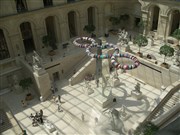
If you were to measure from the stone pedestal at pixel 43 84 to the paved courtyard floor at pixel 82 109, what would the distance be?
0.72 m

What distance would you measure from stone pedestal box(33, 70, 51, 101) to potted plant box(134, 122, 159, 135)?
1135 centimetres

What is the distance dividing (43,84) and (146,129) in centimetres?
1225

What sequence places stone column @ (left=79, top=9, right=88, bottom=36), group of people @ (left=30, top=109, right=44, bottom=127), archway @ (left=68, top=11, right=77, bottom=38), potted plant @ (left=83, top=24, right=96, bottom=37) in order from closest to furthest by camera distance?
group of people @ (left=30, top=109, right=44, bottom=127), potted plant @ (left=83, top=24, right=96, bottom=37), stone column @ (left=79, top=9, right=88, bottom=36), archway @ (left=68, top=11, right=77, bottom=38)

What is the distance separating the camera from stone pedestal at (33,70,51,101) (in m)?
24.5

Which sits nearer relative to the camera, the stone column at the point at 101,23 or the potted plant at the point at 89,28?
the potted plant at the point at 89,28

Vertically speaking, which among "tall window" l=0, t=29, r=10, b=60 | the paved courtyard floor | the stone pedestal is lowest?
the paved courtyard floor

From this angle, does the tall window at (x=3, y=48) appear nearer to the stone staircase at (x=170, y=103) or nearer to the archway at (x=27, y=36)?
the archway at (x=27, y=36)

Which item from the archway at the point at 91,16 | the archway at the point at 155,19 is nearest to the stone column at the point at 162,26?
the archway at the point at 155,19

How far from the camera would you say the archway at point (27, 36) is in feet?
101

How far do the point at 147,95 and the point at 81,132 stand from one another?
912cm

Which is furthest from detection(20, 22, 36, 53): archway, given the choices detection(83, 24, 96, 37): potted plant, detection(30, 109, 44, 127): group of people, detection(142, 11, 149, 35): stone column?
detection(142, 11, 149, 35): stone column

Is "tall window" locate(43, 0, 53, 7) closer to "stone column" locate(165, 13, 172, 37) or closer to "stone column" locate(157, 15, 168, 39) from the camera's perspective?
"stone column" locate(157, 15, 168, 39)

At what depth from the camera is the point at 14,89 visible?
27.3 m

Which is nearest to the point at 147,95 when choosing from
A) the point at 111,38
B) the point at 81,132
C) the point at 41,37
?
the point at 81,132
